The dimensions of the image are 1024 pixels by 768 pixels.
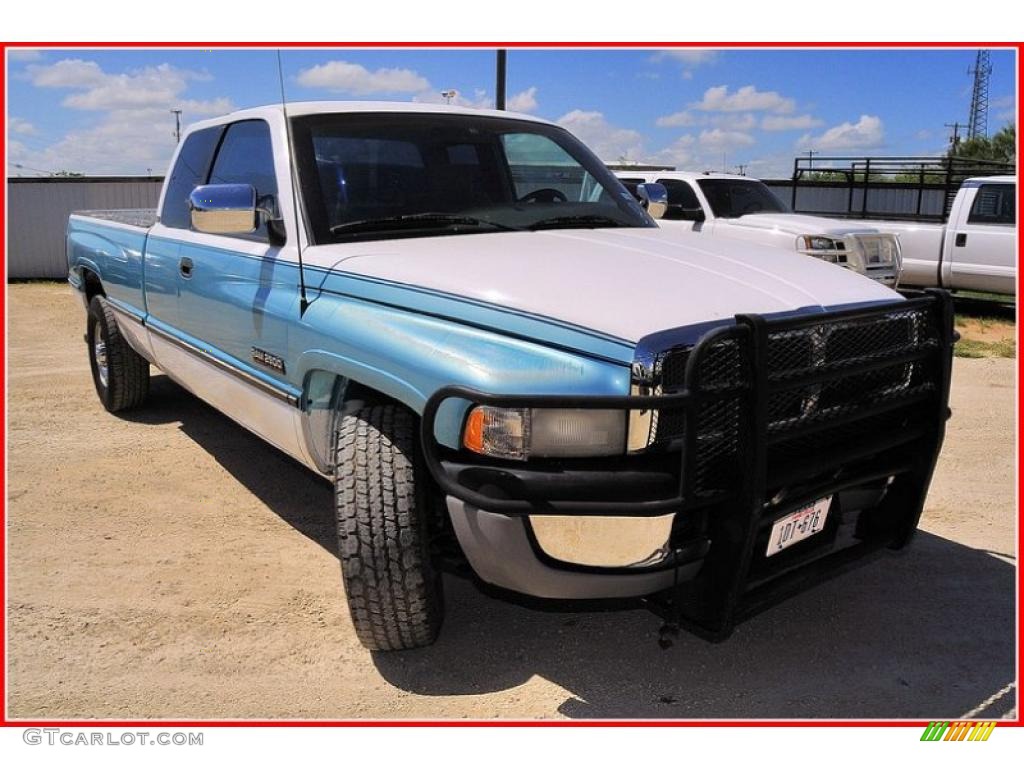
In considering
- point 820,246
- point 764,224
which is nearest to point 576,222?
point 820,246

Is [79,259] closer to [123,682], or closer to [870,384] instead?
[123,682]

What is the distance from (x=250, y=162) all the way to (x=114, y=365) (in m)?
2.63

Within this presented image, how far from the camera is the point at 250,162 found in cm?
424

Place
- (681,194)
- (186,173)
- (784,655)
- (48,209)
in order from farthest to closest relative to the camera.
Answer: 1. (48,209)
2. (681,194)
3. (186,173)
4. (784,655)

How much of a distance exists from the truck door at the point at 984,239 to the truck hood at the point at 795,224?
191 centimetres

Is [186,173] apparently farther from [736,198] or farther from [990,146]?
[990,146]

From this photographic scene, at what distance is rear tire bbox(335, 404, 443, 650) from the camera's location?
114 inches

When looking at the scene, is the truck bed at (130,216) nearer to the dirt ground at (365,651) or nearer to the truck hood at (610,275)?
the dirt ground at (365,651)

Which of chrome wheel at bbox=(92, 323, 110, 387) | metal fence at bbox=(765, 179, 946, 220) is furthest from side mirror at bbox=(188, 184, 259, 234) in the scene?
metal fence at bbox=(765, 179, 946, 220)

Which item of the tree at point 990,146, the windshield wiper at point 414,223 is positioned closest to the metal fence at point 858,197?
the windshield wiper at point 414,223

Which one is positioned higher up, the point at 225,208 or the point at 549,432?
the point at 225,208

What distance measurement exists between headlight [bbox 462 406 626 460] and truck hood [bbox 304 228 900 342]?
247 mm

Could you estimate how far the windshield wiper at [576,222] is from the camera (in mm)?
3824
